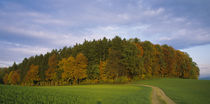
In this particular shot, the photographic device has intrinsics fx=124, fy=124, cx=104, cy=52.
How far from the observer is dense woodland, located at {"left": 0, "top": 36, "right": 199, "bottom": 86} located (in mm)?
49781

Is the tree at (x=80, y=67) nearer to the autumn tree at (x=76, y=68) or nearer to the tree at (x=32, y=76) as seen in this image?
the autumn tree at (x=76, y=68)

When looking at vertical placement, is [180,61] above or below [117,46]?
below

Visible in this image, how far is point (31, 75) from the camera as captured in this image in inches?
2840

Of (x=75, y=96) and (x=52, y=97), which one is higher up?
(x=52, y=97)

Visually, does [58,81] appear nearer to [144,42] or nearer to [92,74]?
[92,74]

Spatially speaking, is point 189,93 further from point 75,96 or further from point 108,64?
point 108,64

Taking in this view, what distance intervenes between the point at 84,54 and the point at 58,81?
20947 mm

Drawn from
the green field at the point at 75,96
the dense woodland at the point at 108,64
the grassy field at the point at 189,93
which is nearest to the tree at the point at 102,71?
the dense woodland at the point at 108,64

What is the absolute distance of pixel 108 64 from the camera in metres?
49.9

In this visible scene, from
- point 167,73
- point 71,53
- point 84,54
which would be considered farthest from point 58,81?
point 167,73

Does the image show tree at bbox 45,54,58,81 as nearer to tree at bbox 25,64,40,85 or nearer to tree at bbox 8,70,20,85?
tree at bbox 25,64,40,85

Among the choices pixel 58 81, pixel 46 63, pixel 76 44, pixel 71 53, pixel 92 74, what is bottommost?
pixel 58 81

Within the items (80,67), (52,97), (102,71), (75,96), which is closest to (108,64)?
(102,71)

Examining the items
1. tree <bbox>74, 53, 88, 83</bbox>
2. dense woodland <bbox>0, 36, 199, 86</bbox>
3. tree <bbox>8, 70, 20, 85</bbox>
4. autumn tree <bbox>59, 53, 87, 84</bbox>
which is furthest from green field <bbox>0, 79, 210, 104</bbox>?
tree <bbox>8, 70, 20, 85</bbox>
